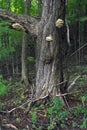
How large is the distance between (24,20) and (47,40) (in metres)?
0.72

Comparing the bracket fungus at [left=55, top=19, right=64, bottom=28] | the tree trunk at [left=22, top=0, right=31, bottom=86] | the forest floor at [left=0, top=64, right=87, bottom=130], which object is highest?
the bracket fungus at [left=55, top=19, right=64, bottom=28]

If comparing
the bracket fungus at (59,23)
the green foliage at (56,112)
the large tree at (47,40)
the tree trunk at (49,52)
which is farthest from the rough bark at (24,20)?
the green foliage at (56,112)

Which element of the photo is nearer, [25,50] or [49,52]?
[49,52]

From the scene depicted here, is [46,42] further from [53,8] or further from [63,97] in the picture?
[63,97]

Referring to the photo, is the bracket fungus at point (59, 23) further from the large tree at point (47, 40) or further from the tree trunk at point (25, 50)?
the tree trunk at point (25, 50)

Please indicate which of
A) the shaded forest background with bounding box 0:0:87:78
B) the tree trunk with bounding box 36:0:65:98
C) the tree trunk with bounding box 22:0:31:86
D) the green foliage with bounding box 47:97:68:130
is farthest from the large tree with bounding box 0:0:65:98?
the shaded forest background with bounding box 0:0:87:78

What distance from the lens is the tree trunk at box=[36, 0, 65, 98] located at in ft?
20.6

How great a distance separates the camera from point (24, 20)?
6336 millimetres

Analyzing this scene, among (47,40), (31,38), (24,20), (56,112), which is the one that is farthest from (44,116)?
(31,38)

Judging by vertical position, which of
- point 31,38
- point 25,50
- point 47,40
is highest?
point 47,40

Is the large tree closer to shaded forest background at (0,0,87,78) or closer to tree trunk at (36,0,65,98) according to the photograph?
tree trunk at (36,0,65,98)

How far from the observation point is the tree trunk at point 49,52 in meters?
6.27

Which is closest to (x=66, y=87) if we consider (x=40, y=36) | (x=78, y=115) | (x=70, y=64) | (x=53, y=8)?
(x=78, y=115)

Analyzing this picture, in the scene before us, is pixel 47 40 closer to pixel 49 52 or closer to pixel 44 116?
pixel 49 52
